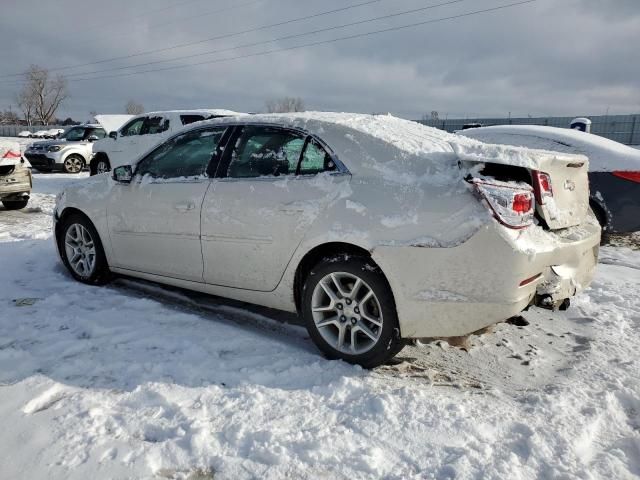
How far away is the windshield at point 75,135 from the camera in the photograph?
1591 centimetres

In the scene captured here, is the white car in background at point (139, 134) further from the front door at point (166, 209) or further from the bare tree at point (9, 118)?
the bare tree at point (9, 118)

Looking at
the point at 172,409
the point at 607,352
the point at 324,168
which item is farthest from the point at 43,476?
the point at 607,352

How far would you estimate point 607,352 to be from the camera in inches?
134

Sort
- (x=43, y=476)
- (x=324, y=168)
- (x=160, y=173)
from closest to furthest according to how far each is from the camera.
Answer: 1. (x=43, y=476)
2. (x=324, y=168)
3. (x=160, y=173)

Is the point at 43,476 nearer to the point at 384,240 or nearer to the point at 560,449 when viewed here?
the point at 384,240

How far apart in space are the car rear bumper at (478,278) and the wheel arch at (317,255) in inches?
6.3

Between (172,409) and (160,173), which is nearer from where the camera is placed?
(172,409)

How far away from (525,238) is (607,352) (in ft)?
4.61

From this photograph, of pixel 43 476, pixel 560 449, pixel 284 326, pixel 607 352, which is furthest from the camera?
pixel 284 326

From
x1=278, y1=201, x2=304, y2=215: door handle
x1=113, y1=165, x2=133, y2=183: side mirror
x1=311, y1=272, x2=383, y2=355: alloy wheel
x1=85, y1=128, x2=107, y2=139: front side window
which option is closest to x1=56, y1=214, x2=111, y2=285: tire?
x1=113, y1=165, x2=133, y2=183: side mirror

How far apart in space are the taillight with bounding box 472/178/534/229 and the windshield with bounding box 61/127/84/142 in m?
16.0

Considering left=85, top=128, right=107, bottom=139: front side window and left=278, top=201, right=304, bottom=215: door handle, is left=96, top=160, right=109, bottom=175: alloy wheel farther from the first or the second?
left=278, top=201, right=304, bottom=215: door handle

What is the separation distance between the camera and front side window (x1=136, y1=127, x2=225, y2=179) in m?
3.82

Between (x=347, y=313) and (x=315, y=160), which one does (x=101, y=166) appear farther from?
(x=347, y=313)
